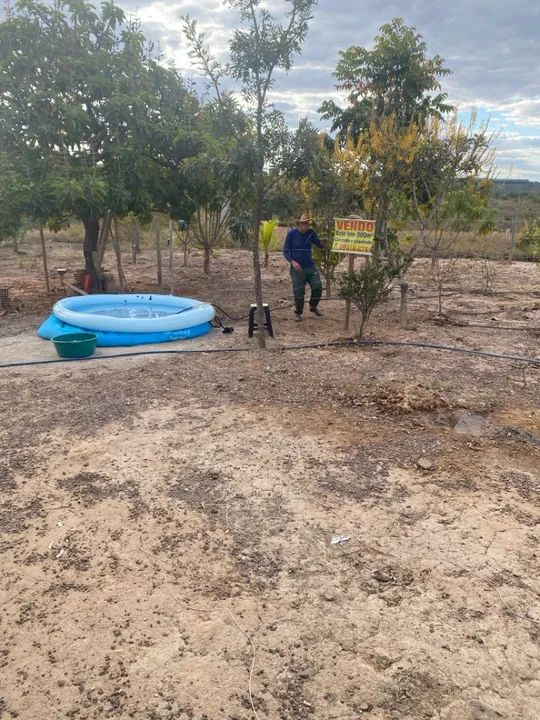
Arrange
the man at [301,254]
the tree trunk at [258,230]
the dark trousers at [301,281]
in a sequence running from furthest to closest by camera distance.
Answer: the dark trousers at [301,281], the man at [301,254], the tree trunk at [258,230]

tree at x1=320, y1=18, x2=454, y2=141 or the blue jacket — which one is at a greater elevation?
tree at x1=320, y1=18, x2=454, y2=141

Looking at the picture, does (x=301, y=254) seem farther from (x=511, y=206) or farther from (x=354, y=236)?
(x=511, y=206)

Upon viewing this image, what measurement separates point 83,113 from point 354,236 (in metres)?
4.80

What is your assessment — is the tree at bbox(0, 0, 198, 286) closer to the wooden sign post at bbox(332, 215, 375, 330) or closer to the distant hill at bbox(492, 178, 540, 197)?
the wooden sign post at bbox(332, 215, 375, 330)

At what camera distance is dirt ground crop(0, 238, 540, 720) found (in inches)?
82.6

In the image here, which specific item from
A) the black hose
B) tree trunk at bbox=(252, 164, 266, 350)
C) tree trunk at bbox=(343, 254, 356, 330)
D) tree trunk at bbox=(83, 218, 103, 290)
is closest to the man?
tree trunk at bbox=(343, 254, 356, 330)

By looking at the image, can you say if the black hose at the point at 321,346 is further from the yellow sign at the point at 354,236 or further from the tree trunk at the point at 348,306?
the yellow sign at the point at 354,236

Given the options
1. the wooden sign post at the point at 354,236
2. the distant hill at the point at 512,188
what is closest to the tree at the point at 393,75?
the distant hill at the point at 512,188

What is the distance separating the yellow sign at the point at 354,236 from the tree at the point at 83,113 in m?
3.54

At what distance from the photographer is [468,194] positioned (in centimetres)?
999

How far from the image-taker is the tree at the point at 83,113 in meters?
8.23

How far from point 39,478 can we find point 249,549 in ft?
5.48

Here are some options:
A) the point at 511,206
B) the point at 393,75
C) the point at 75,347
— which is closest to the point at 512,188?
the point at 511,206

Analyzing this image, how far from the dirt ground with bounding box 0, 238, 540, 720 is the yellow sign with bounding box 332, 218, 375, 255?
189 cm
